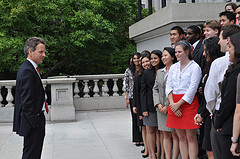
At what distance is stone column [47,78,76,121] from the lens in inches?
410

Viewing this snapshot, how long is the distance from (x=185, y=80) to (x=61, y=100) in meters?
6.40

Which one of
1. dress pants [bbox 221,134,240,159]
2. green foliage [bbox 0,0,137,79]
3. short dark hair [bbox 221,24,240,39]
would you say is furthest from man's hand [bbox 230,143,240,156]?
green foliage [bbox 0,0,137,79]

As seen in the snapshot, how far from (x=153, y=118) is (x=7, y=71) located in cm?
1207

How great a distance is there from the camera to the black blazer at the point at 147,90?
575 cm

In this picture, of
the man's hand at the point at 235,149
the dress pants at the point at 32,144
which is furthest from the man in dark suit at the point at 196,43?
the dress pants at the point at 32,144

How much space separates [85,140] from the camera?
25.9 ft

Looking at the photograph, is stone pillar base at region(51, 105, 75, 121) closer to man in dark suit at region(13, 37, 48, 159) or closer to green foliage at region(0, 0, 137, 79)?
green foliage at region(0, 0, 137, 79)

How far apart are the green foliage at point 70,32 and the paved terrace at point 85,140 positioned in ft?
14.4

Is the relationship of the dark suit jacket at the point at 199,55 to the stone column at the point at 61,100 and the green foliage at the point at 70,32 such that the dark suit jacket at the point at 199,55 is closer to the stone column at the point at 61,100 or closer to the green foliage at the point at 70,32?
the stone column at the point at 61,100

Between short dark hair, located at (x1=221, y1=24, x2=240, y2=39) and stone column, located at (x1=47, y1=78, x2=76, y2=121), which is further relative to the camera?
stone column, located at (x1=47, y1=78, x2=76, y2=121)

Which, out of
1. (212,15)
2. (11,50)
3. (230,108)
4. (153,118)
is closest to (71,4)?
(11,50)

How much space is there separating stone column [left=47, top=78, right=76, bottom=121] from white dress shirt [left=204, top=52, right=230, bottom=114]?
7.20 meters

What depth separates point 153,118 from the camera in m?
5.74

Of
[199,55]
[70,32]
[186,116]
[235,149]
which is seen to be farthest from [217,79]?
[70,32]
